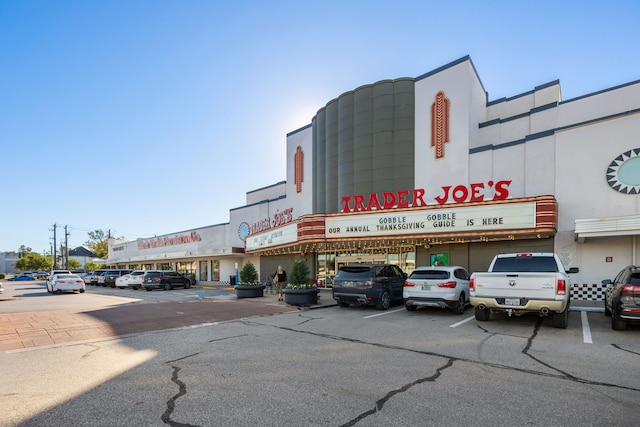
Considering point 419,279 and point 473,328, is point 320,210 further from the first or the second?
point 473,328

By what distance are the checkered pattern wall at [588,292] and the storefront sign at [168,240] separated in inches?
1245

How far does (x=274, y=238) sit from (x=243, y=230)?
10.3 m

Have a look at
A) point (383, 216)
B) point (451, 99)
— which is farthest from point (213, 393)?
point (451, 99)

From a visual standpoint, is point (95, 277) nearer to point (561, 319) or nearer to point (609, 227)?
point (561, 319)

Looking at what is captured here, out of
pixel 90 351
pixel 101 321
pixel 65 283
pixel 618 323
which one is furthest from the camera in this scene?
pixel 65 283

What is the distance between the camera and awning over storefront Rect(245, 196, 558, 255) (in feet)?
49.3

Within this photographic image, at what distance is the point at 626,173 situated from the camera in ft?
48.2

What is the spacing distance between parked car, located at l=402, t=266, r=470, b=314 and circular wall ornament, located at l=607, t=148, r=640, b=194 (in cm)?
810

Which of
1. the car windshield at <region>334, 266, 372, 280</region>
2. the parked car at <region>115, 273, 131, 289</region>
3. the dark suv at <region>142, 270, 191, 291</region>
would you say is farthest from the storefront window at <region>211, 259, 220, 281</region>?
the car windshield at <region>334, 266, 372, 280</region>

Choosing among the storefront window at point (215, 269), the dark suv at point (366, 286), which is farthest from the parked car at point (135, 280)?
the dark suv at point (366, 286)

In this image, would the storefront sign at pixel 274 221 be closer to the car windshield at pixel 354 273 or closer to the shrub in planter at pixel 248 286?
the shrub in planter at pixel 248 286

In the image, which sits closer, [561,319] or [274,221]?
[561,319]

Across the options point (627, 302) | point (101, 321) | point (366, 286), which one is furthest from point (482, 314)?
point (101, 321)

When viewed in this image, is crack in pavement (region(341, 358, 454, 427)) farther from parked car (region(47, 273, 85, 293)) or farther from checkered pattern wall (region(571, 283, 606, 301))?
parked car (region(47, 273, 85, 293))
